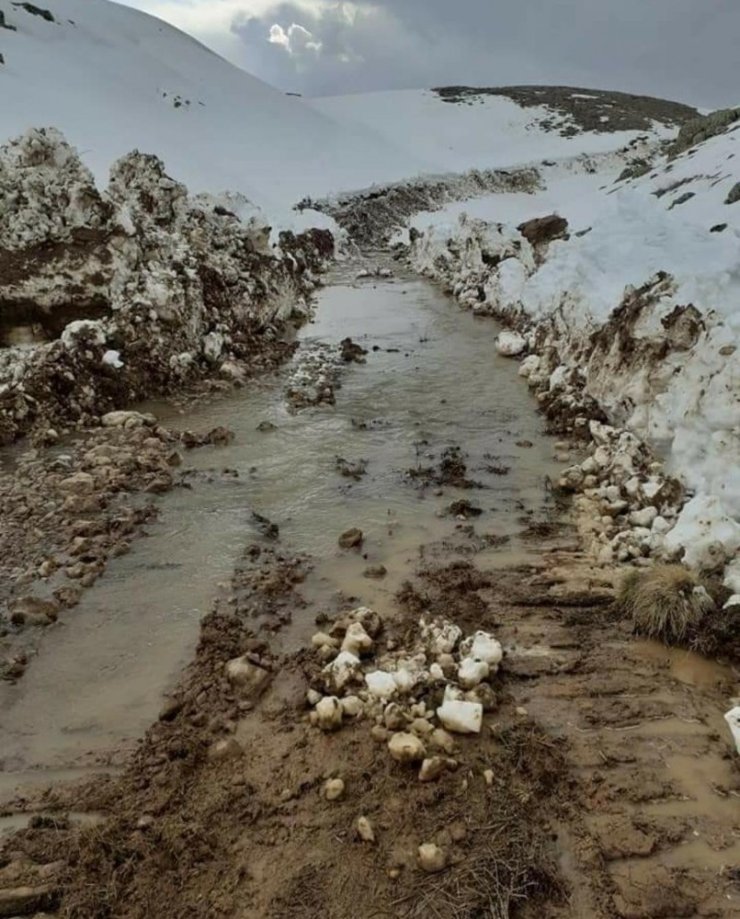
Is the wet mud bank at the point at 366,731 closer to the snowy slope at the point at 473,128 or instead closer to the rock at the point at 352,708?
the rock at the point at 352,708

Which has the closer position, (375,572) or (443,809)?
(443,809)

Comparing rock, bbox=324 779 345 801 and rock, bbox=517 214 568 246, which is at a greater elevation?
rock, bbox=517 214 568 246

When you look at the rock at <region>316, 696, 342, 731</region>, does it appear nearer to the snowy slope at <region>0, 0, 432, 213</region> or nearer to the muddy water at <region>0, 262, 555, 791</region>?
the muddy water at <region>0, 262, 555, 791</region>

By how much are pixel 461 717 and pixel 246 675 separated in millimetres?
1581

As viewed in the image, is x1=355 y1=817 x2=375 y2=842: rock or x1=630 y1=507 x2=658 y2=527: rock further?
x1=630 y1=507 x2=658 y2=527: rock

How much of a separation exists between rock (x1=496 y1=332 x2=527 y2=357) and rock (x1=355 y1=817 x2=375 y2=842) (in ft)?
35.3

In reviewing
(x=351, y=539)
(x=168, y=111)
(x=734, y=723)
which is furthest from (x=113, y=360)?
(x=168, y=111)

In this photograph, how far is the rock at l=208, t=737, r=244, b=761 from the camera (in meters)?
4.05

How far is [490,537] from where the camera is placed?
255 inches

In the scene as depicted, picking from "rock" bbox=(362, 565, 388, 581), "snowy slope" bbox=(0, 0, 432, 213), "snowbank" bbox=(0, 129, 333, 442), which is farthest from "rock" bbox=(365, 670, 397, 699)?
"snowy slope" bbox=(0, 0, 432, 213)

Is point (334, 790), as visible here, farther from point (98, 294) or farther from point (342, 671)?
point (98, 294)

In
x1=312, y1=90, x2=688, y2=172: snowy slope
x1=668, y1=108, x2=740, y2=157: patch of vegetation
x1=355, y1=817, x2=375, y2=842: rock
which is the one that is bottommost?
x1=355, y1=817, x2=375, y2=842: rock

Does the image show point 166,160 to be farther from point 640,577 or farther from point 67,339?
point 640,577

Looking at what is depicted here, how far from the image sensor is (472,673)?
446 centimetres
